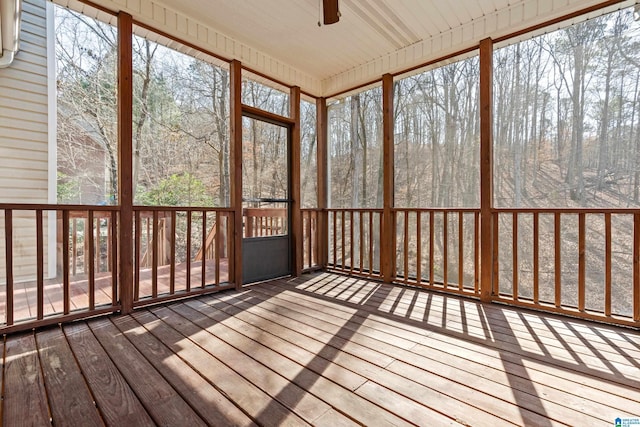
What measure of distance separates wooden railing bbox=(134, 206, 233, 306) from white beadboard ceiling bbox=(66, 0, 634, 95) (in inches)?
72.2

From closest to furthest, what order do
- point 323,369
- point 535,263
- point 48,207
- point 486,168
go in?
point 323,369 < point 48,207 < point 535,263 < point 486,168

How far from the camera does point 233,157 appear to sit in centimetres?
347

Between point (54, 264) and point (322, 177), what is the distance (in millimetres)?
3368

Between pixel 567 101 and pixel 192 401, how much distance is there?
384 cm

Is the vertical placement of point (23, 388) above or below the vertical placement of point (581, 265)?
below

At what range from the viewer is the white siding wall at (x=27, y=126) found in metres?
3.10

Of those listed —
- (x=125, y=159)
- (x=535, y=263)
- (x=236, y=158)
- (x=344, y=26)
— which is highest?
(x=344, y=26)

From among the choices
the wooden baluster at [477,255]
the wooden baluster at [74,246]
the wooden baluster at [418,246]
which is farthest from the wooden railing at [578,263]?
the wooden baluster at [74,246]

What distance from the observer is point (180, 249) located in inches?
140

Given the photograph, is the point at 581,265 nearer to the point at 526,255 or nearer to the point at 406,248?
the point at 526,255

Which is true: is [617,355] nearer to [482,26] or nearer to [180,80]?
[482,26]

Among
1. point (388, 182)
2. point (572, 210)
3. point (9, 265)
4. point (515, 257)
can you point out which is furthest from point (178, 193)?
point (572, 210)

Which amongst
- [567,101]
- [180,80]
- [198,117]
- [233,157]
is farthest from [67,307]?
[567,101]

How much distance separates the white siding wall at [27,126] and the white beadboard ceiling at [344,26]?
3.77 feet
